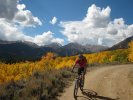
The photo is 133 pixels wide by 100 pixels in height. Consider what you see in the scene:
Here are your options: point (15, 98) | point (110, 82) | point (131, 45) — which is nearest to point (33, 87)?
point (15, 98)

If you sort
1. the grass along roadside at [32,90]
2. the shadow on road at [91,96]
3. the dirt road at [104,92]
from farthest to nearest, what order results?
the dirt road at [104,92]
the shadow on road at [91,96]
the grass along roadside at [32,90]

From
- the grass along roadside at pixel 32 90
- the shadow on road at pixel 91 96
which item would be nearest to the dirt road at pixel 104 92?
the shadow on road at pixel 91 96

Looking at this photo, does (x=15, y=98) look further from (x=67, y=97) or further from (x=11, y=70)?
(x=11, y=70)

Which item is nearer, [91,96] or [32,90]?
[32,90]

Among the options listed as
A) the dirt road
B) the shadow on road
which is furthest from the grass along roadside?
the shadow on road

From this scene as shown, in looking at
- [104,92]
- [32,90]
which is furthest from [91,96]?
[32,90]

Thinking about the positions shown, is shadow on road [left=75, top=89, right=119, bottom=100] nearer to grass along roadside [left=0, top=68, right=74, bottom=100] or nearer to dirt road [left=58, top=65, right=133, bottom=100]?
dirt road [left=58, top=65, right=133, bottom=100]

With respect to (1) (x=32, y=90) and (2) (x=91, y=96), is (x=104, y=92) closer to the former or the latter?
(2) (x=91, y=96)

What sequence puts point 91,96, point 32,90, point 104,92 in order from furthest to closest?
point 104,92, point 91,96, point 32,90

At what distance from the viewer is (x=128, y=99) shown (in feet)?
52.1

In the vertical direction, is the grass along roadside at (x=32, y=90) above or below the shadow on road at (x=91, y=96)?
above

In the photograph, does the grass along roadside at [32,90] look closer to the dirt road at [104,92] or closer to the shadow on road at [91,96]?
the dirt road at [104,92]

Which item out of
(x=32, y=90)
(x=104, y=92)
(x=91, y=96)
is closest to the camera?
(x=32, y=90)

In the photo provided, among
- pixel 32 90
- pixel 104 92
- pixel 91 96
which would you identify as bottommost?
pixel 91 96
